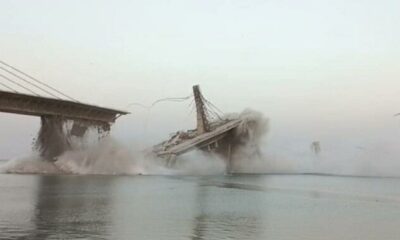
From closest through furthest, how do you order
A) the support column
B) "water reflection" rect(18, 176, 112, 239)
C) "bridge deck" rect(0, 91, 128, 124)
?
"water reflection" rect(18, 176, 112, 239) < "bridge deck" rect(0, 91, 128, 124) < the support column

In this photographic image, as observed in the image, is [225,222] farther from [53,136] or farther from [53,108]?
Result: [53,136]

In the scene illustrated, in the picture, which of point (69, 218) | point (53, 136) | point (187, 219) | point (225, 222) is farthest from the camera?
point (53, 136)

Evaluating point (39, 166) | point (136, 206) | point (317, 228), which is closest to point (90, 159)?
point (39, 166)

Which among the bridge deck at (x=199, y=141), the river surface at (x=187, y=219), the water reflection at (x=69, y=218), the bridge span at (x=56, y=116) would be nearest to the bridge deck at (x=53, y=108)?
the bridge span at (x=56, y=116)

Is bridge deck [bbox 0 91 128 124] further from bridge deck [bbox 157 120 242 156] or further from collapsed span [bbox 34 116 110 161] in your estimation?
bridge deck [bbox 157 120 242 156]

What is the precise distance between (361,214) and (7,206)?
60.9ft

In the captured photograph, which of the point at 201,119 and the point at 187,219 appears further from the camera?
the point at 201,119

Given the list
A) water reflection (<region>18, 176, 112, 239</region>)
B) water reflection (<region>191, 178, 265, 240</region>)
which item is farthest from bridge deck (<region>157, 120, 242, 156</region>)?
water reflection (<region>191, 178, 265, 240</region>)

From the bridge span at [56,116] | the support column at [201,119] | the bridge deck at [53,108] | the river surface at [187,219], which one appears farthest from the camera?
the support column at [201,119]

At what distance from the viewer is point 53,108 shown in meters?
85.5

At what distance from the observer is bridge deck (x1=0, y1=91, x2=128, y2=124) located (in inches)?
3031

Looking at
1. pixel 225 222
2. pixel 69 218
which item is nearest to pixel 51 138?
pixel 69 218

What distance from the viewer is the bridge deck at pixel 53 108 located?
77.0m

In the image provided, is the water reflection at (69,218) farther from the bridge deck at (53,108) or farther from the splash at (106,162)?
the splash at (106,162)
